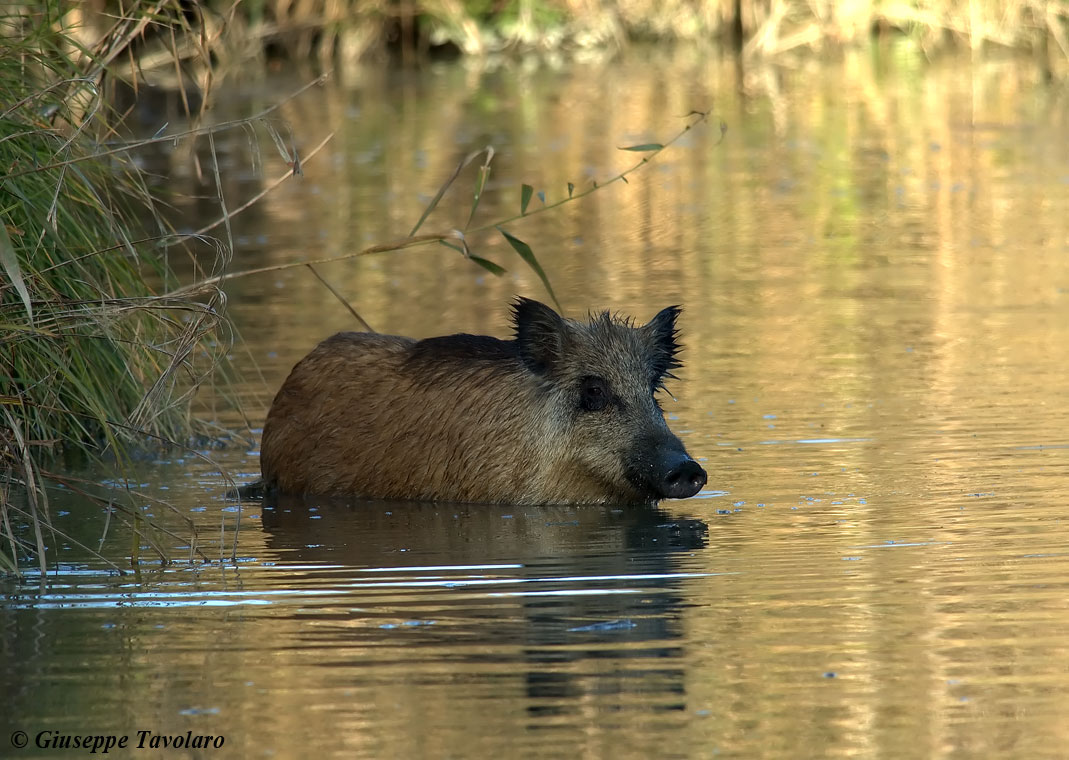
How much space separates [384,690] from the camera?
5848mm

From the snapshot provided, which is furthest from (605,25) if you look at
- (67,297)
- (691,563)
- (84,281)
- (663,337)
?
(691,563)

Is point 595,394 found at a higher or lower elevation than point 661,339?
lower

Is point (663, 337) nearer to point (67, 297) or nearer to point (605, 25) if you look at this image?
point (67, 297)

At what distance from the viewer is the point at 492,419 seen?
30.9ft

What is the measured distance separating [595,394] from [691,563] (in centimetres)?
189

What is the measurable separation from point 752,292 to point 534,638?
8863mm

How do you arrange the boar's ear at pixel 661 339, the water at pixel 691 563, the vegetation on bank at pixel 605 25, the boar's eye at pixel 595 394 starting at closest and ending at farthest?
the water at pixel 691 563 < the boar's eye at pixel 595 394 < the boar's ear at pixel 661 339 < the vegetation on bank at pixel 605 25

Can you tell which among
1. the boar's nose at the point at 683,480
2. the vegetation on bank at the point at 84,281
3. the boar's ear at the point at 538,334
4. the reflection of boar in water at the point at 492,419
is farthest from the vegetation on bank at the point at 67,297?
the boar's nose at the point at 683,480

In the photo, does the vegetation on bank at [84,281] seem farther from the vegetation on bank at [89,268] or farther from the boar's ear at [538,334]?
the boar's ear at [538,334]

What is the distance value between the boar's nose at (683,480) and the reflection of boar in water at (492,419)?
0.75 ft

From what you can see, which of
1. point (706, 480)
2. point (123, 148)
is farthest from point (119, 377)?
point (706, 480)

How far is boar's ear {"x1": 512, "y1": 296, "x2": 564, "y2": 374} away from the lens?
9328 millimetres

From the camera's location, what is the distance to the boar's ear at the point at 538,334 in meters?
9.33

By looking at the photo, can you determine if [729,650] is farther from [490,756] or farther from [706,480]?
[706,480]
